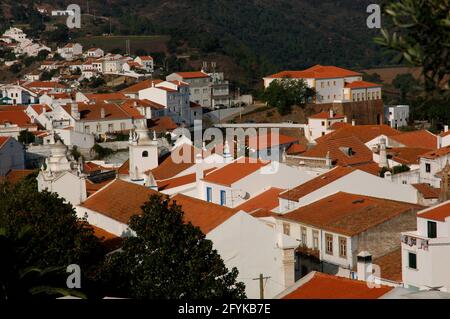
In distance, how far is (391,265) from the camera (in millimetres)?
22344

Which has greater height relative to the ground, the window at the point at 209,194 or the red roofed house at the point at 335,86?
the window at the point at 209,194

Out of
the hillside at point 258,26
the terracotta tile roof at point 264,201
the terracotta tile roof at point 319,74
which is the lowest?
the hillside at point 258,26

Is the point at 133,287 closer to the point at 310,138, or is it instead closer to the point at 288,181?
the point at 288,181

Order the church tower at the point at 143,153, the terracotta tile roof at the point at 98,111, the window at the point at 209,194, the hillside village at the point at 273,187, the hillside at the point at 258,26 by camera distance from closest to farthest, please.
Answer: the hillside village at the point at 273,187, the window at the point at 209,194, the church tower at the point at 143,153, the terracotta tile roof at the point at 98,111, the hillside at the point at 258,26

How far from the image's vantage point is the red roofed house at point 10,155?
5056cm

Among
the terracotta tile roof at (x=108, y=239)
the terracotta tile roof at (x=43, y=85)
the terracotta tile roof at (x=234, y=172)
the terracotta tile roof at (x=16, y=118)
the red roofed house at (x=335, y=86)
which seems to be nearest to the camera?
the terracotta tile roof at (x=108, y=239)

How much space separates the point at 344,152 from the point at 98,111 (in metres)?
24.6

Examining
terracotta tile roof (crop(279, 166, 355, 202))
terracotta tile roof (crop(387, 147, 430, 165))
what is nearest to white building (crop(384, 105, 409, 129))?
terracotta tile roof (crop(387, 147, 430, 165))

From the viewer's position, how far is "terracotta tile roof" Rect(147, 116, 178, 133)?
6382 cm

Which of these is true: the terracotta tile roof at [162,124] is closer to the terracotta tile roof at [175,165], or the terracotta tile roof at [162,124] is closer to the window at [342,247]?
the terracotta tile roof at [175,165]

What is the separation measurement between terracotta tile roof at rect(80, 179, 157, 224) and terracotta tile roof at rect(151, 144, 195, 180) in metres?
3.88

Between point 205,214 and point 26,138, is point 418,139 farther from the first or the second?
point 205,214

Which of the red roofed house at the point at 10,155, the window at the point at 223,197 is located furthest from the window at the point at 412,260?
the red roofed house at the point at 10,155

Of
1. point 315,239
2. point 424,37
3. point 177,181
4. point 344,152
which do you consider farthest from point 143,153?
point 424,37
